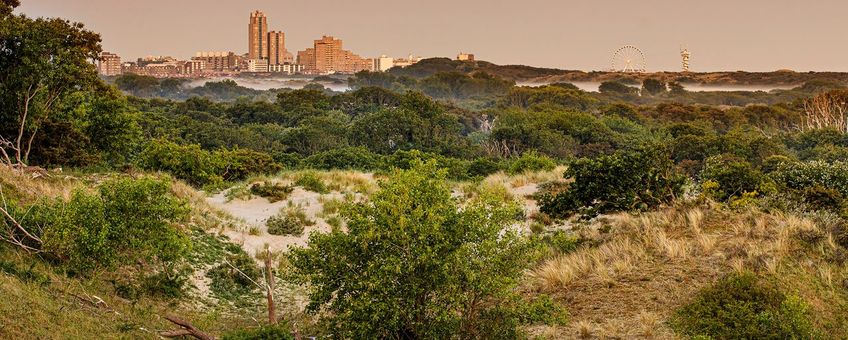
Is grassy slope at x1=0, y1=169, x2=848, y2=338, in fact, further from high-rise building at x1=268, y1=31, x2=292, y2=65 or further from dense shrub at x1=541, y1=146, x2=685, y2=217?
high-rise building at x1=268, y1=31, x2=292, y2=65

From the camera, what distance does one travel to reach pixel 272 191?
19.3 m

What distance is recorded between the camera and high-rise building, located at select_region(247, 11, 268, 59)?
18400 cm

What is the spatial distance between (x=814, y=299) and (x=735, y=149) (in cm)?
3088

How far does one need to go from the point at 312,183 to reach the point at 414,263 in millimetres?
13113

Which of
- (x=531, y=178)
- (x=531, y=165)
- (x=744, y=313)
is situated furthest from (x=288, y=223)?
(x=531, y=165)

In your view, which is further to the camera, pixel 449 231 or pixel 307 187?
pixel 307 187

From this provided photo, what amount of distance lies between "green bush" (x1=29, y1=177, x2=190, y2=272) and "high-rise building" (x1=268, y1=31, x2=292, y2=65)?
176 metres

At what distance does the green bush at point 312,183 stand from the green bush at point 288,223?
273cm

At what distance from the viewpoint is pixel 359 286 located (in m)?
7.46

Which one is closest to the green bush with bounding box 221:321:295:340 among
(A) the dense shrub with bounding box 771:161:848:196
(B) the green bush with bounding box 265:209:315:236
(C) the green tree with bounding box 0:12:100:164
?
(B) the green bush with bounding box 265:209:315:236

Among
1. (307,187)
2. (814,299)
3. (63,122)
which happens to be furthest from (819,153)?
(63,122)

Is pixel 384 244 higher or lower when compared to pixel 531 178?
higher

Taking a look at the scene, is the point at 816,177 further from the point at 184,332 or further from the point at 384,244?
the point at 184,332

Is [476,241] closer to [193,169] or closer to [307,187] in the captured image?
[307,187]
